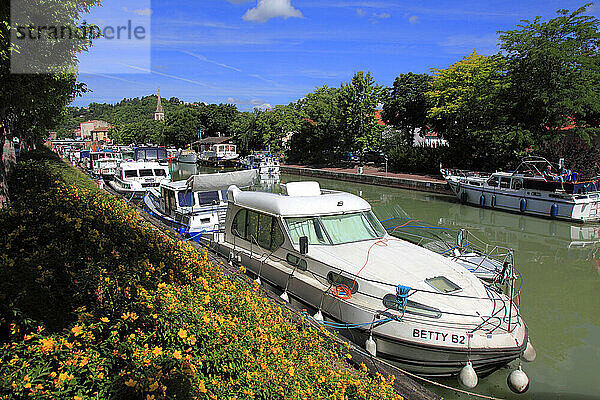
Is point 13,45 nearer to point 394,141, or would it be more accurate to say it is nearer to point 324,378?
point 324,378

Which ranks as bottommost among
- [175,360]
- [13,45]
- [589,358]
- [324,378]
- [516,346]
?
[589,358]

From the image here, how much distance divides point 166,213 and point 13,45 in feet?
29.0

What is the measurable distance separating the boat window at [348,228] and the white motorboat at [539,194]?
1794 cm

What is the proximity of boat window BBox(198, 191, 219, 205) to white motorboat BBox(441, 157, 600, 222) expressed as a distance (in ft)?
60.1

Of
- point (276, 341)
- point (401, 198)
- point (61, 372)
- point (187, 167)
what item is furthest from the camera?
point (187, 167)

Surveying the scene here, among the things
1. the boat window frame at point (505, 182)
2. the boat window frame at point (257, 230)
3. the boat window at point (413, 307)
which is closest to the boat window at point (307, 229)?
the boat window frame at point (257, 230)

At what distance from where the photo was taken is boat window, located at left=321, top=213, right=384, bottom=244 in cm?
825

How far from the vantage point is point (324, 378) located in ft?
12.5

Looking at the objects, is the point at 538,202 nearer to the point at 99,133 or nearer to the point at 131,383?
the point at 131,383

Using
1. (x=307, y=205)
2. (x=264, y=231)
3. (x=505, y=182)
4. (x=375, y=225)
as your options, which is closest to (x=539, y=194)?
(x=505, y=182)

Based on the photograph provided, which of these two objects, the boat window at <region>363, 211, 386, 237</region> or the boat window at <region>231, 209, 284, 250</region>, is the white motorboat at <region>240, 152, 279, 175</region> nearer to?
the boat window at <region>231, 209, 284, 250</region>

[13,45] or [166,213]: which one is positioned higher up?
[13,45]

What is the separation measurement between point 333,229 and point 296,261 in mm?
1031

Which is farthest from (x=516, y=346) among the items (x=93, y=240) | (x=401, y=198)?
(x=401, y=198)
